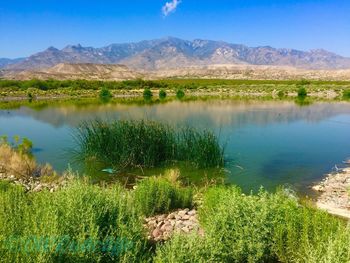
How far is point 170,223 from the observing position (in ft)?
29.2

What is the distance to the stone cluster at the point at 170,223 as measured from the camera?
791cm

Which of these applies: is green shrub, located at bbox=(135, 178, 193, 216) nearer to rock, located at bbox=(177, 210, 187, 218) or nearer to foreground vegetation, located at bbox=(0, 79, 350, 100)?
rock, located at bbox=(177, 210, 187, 218)

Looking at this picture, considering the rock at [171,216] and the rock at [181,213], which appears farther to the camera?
the rock at [181,213]

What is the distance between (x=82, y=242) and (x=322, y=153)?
19.2m

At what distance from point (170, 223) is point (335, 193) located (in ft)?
23.7

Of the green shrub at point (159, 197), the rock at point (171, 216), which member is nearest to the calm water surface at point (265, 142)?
the green shrub at point (159, 197)

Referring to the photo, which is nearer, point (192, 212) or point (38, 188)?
point (192, 212)

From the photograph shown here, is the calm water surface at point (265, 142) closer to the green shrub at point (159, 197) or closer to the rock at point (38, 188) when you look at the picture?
the green shrub at point (159, 197)

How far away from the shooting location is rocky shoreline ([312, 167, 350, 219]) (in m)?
11.1

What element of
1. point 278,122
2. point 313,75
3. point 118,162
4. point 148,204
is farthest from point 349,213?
point 313,75

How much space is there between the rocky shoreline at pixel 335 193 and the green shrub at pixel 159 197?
382 cm

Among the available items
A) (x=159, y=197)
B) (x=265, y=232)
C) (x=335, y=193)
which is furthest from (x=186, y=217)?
(x=335, y=193)

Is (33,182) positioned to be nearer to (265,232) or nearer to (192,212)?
(192,212)

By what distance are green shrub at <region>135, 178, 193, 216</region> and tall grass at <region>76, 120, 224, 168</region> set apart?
6646mm
